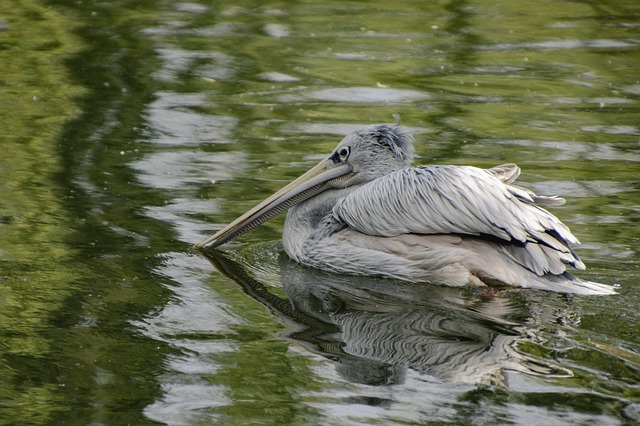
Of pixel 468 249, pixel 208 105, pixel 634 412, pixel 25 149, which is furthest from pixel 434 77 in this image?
pixel 634 412

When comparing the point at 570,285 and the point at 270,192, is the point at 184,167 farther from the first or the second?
the point at 570,285

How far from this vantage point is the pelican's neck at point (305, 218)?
20.0 feet

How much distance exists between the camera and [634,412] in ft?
12.9

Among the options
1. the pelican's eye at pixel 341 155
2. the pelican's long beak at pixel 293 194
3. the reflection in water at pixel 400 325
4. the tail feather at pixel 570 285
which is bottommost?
the reflection in water at pixel 400 325

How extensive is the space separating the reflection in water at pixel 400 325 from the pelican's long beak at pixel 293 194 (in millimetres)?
253

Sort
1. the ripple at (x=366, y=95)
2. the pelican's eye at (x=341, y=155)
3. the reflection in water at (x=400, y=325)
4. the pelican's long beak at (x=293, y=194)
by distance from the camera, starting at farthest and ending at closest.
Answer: the ripple at (x=366, y=95) → the pelican's eye at (x=341, y=155) → the pelican's long beak at (x=293, y=194) → the reflection in water at (x=400, y=325)

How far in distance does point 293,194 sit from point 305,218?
0.15 metres

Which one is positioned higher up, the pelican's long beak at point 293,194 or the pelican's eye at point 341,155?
the pelican's eye at point 341,155

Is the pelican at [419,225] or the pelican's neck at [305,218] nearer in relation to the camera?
the pelican at [419,225]

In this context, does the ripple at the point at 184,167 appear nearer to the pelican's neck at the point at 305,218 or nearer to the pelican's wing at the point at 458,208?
the pelican's neck at the point at 305,218

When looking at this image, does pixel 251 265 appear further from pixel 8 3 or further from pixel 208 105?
pixel 8 3

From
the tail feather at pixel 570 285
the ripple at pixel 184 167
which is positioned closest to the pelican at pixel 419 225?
the tail feather at pixel 570 285

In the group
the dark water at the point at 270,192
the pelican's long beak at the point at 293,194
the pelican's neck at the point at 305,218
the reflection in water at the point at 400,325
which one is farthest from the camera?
the pelican's long beak at the point at 293,194

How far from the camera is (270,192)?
274 inches
